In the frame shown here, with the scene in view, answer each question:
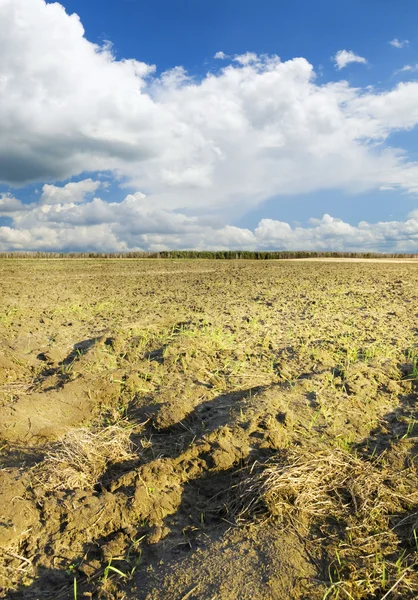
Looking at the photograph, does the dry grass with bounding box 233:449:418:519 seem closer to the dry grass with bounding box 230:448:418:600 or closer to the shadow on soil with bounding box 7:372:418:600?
the dry grass with bounding box 230:448:418:600

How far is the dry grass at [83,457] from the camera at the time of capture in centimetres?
279

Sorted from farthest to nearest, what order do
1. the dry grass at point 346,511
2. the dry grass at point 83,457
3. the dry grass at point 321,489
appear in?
1. the dry grass at point 83,457
2. the dry grass at point 321,489
3. the dry grass at point 346,511

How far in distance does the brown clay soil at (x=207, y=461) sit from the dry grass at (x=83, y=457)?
13 mm

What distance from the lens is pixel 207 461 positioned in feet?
9.79

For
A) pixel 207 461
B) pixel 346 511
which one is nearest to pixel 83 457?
pixel 207 461

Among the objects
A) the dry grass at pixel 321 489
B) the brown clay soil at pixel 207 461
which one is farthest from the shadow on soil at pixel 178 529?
the dry grass at pixel 321 489

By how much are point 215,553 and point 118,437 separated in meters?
1.38

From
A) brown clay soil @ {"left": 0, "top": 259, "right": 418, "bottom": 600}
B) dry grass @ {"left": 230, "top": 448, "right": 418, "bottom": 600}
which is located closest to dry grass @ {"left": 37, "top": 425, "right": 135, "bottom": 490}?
brown clay soil @ {"left": 0, "top": 259, "right": 418, "bottom": 600}

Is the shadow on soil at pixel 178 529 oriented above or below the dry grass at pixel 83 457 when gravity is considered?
below

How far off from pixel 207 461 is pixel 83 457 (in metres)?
0.83

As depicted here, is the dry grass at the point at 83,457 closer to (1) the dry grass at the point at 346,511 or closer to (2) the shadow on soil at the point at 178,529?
(2) the shadow on soil at the point at 178,529

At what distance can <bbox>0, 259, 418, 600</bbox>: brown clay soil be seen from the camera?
6.95 ft

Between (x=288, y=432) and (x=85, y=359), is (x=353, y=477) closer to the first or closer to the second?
(x=288, y=432)

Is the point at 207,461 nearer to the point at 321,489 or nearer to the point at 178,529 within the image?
the point at 178,529
